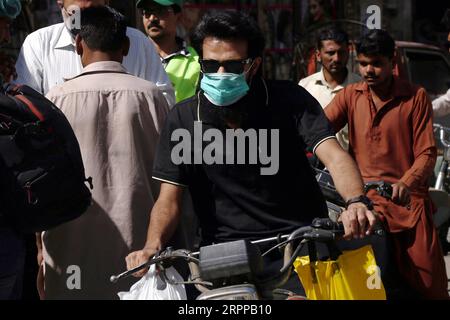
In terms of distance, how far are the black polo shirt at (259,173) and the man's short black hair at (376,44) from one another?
1955mm

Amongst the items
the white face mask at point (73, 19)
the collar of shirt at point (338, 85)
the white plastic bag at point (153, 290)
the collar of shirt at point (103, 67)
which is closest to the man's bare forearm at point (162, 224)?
the white plastic bag at point (153, 290)

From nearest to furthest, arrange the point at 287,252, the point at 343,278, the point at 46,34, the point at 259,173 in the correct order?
1. the point at 287,252
2. the point at 343,278
3. the point at 259,173
4. the point at 46,34

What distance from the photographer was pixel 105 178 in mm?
4918

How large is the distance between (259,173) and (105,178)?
893 millimetres

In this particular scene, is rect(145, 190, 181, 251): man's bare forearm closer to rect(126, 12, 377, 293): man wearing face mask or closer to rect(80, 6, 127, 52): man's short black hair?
rect(126, 12, 377, 293): man wearing face mask

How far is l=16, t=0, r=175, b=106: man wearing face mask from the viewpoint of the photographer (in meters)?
5.43

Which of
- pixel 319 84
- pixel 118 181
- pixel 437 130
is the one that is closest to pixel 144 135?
pixel 118 181

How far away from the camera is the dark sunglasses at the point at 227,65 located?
14.1 feet

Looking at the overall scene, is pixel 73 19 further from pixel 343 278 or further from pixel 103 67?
pixel 343 278

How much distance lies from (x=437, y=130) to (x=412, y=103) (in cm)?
333

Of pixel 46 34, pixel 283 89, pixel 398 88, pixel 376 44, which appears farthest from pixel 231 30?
pixel 398 88

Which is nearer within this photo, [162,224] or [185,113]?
[162,224]

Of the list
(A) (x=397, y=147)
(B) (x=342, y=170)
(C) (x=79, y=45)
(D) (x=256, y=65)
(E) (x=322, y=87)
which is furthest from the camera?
(E) (x=322, y=87)

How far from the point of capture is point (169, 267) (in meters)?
3.98
